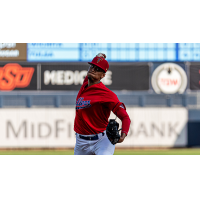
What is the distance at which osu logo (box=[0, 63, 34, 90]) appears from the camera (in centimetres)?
1526

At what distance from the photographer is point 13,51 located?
50.8 feet

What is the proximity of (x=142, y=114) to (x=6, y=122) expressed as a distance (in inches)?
262

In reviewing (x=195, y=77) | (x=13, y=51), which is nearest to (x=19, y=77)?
(x=13, y=51)

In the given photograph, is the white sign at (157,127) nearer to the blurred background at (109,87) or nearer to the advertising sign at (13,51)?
the blurred background at (109,87)

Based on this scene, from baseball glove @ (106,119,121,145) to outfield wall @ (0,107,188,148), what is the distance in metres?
11.0

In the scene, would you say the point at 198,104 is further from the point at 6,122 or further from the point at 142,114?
the point at 6,122

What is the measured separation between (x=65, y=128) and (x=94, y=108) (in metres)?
11.3

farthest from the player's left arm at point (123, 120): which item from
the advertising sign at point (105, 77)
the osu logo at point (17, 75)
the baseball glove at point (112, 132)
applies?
the osu logo at point (17, 75)

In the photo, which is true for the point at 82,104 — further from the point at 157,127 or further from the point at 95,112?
the point at 157,127

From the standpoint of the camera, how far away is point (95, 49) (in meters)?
14.9

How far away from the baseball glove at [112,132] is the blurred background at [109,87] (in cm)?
1076

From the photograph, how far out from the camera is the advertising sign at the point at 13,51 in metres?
15.3

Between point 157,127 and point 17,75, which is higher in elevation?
point 17,75

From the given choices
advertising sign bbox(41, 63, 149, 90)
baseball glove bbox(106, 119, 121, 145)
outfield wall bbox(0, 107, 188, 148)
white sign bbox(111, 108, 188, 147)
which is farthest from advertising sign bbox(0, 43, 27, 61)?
baseball glove bbox(106, 119, 121, 145)
